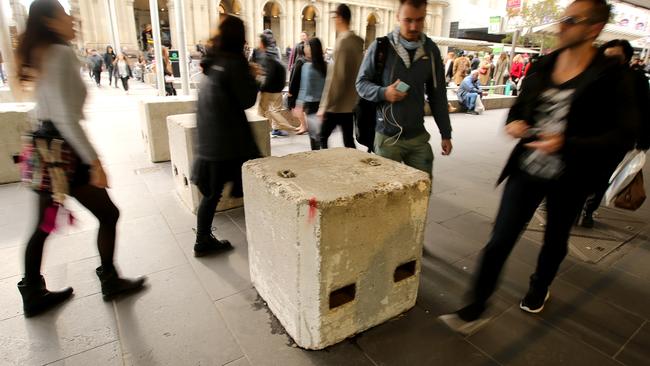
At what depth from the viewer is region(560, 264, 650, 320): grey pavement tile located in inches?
107

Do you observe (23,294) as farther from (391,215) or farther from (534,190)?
(534,190)

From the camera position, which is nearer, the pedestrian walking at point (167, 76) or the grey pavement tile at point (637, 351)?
the grey pavement tile at point (637, 351)

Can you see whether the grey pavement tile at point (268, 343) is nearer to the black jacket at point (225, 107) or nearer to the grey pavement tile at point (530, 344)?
the grey pavement tile at point (530, 344)

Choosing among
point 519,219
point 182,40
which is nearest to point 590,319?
point 519,219

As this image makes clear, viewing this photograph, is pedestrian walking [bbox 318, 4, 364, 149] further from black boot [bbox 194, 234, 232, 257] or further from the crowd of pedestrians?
black boot [bbox 194, 234, 232, 257]

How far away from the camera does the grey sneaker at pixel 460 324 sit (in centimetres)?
228

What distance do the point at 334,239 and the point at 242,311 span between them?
0.99m

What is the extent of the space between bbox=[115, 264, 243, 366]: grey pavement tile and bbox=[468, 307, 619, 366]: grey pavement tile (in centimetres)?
148

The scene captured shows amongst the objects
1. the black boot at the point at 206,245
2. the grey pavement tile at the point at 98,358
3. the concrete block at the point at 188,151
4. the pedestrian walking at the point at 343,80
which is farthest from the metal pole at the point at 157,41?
the grey pavement tile at the point at 98,358

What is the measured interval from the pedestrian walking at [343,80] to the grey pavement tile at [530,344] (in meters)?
2.45

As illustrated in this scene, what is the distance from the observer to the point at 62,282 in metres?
2.76

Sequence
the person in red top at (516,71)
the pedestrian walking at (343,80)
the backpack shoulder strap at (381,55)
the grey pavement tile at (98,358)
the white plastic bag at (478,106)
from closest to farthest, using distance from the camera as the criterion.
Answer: the grey pavement tile at (98,358) < the backpack shoulder strap at (381,55) < the pedestrian walking at (343,80) < the white plastic bag at (478,106) < the person in red top at (516,71)

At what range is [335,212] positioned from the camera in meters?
1.86

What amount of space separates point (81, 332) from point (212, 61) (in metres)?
1.86
